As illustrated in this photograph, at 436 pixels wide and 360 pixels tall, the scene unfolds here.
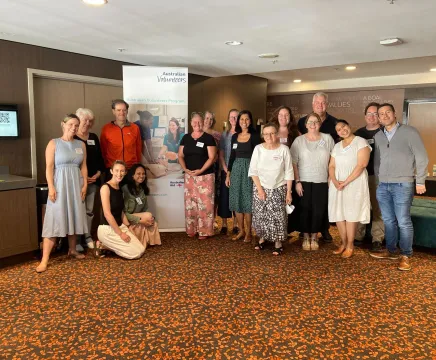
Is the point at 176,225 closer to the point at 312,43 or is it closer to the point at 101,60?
the point at 101,60

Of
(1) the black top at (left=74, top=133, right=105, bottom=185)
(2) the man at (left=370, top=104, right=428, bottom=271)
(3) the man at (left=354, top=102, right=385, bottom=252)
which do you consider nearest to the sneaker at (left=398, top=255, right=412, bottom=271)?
(2) the man at (left=370, top=104, right=428, bottom=271)

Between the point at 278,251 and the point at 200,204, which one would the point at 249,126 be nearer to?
the point at 200,204

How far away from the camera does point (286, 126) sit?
4227 millimetres

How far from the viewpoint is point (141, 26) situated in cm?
344

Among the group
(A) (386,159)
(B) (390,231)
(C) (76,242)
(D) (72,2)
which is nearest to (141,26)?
(D) (72,2)

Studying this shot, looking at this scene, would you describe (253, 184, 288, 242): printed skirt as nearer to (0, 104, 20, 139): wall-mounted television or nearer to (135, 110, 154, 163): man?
(135, 110, 154, 163): man

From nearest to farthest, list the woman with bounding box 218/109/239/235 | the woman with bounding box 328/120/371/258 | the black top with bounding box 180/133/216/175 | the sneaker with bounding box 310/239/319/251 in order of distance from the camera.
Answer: the woman with bounding box 328/120/371/258, the sneaker with bounding box 310/239/319/251, the black top with bounding box 180/133/216/175, the woman with bounding box 218/109/239/235

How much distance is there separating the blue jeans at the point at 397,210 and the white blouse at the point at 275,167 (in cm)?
92

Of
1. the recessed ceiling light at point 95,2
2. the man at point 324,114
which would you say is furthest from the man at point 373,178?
the recessed ceiling light at point 95,2

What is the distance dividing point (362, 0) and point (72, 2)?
2149mm

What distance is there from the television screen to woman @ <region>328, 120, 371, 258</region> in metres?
3.37

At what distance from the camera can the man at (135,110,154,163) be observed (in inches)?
182

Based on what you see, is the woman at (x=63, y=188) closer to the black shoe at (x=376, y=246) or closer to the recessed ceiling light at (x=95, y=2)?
the recessed ceiling light at (x=95, y=2)

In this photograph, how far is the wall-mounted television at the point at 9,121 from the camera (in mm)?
3961
